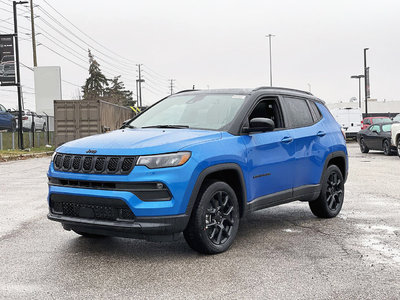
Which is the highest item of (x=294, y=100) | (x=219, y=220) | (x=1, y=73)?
(x=1, y=73)

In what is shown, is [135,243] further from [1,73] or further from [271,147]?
[1,73]

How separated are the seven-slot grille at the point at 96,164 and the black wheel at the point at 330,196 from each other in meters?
3.34

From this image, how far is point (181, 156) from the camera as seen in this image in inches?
202

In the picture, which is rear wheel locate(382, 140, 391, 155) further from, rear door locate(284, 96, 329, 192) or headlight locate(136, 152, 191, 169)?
headlight locate(136, 152, 191, 169)

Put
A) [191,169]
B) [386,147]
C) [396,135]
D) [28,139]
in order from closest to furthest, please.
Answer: [191,169], [396,135], [386,147], [28,139]

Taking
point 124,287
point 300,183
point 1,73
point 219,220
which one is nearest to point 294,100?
point 300,183

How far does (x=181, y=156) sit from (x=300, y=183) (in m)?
2.31

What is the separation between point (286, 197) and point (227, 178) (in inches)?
43.9

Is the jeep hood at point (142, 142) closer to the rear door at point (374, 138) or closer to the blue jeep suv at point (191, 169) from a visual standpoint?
the blue jeep suv at point (191, 169)

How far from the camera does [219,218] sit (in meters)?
5.62

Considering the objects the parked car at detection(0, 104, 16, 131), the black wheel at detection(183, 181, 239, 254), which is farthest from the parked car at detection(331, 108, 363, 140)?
the black wheel at detection(183, 181, 239, 254)

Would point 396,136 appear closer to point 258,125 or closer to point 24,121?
point 258,125

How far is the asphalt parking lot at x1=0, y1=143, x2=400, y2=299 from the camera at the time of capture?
4.46 m

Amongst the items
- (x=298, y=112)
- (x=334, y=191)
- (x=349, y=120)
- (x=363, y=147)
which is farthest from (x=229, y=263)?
(x=349, y=120)
